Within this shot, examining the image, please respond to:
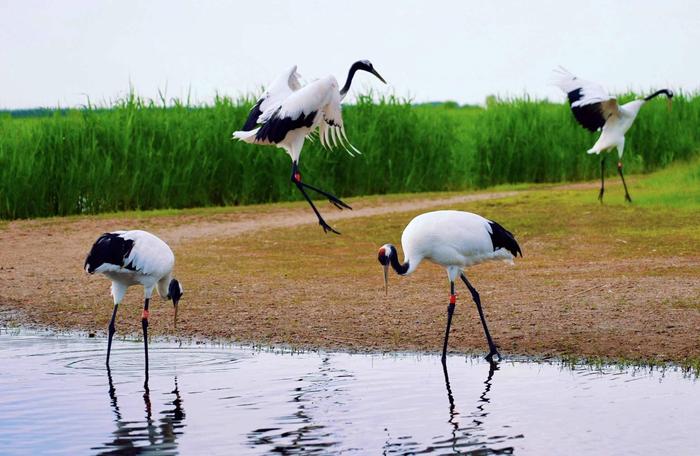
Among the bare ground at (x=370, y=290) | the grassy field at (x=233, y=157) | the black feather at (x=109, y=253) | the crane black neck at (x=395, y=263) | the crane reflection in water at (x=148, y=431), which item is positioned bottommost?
the crane reflection in water at (x=148, y=431)

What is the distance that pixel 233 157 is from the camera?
70.4 feet

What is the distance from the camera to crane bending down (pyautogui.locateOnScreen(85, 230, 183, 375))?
8766mm

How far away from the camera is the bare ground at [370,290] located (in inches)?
372

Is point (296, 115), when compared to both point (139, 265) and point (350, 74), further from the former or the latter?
point (139, 265)

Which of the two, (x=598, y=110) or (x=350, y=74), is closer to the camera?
(x=350, y=74)

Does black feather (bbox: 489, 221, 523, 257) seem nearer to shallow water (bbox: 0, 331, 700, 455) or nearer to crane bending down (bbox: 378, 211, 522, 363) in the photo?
crane bending down (bbox: 378, 211, 522, 363)

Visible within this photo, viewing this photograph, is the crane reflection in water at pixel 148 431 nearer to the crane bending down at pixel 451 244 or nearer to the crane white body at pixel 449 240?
the crane bending down at pixel 451 244

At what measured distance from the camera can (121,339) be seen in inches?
391

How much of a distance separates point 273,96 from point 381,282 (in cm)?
221

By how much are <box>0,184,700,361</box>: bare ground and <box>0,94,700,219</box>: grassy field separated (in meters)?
2.45

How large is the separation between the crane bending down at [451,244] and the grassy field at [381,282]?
0.65 metres

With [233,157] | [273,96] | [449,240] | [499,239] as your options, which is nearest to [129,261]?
[449,240]

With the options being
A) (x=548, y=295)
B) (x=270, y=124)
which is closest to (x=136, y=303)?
(x=270, y=124)

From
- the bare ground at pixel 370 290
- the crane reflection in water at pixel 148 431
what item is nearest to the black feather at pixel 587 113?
the bare ground at pixel 370 290
